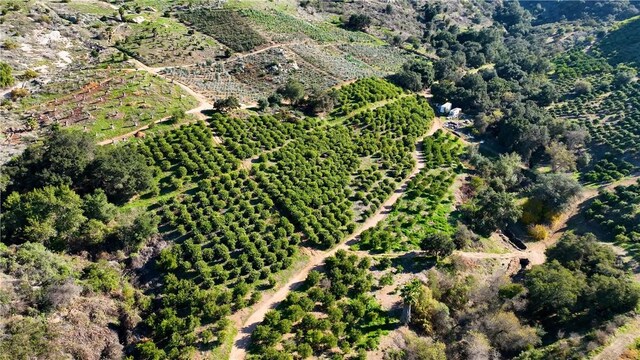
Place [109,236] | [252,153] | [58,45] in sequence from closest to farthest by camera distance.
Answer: [109,236] → [252,153] → [58,45]

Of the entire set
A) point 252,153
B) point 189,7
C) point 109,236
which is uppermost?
point 189,7

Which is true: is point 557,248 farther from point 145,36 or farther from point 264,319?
point 145,36

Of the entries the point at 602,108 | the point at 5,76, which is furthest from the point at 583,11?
the point at 5,76

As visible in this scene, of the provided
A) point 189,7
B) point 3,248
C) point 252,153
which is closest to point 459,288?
point 252,153

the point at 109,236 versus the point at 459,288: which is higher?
the point at 459,288

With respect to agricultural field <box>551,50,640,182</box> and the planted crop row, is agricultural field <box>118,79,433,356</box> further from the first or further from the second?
agricultural field <box>551,50,640,182</box>

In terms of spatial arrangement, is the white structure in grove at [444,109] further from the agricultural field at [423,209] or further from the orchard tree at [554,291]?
the orchard tree at [554,291]

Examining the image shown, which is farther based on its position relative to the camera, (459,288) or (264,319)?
(459,288)
